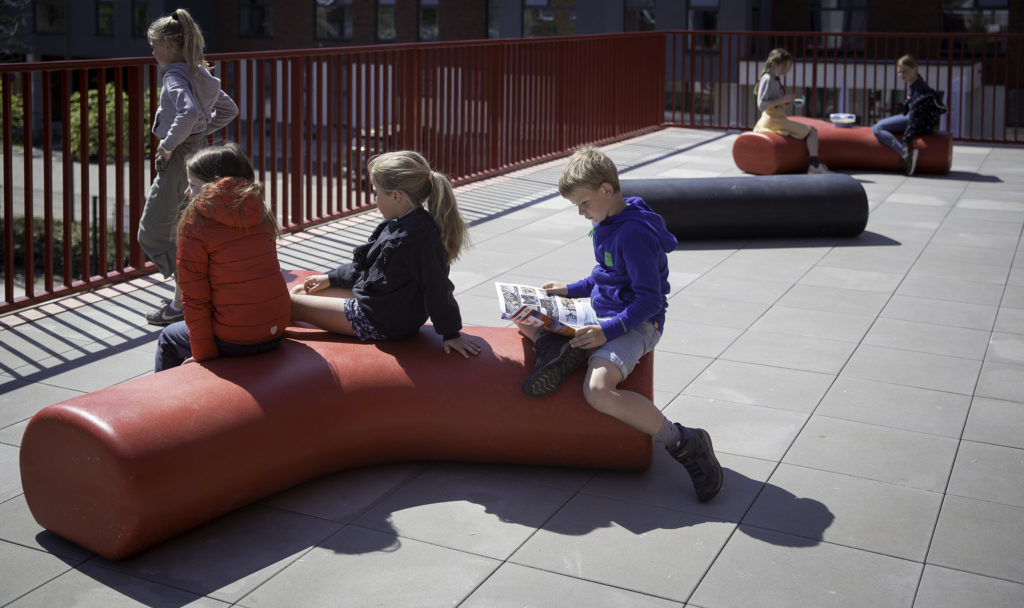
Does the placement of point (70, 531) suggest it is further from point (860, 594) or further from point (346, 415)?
point (860, 594)

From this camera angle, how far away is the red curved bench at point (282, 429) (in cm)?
389

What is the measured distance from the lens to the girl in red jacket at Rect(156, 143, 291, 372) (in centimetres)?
445

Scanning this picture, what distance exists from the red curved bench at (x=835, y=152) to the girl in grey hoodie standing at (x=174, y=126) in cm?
712

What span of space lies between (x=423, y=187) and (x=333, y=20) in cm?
3757

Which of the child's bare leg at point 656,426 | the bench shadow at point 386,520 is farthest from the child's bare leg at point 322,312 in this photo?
the child's bare leg at point 656,426

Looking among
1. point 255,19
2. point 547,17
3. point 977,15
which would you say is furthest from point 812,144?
point 255,19

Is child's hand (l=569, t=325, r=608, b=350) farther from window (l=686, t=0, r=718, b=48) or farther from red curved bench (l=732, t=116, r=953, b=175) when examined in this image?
window (l=686, t=0, r=718, b=48)

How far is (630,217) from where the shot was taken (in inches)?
181

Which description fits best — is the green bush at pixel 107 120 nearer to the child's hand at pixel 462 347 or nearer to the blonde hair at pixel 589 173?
the child's hand at pixel 462 347

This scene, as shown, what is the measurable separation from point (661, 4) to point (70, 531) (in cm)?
3273

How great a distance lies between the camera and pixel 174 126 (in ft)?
22.0

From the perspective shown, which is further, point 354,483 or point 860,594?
point 354,483

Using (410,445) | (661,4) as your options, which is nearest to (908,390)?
(410,445)

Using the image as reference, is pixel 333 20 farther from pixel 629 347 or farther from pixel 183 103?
pixel 629 347
